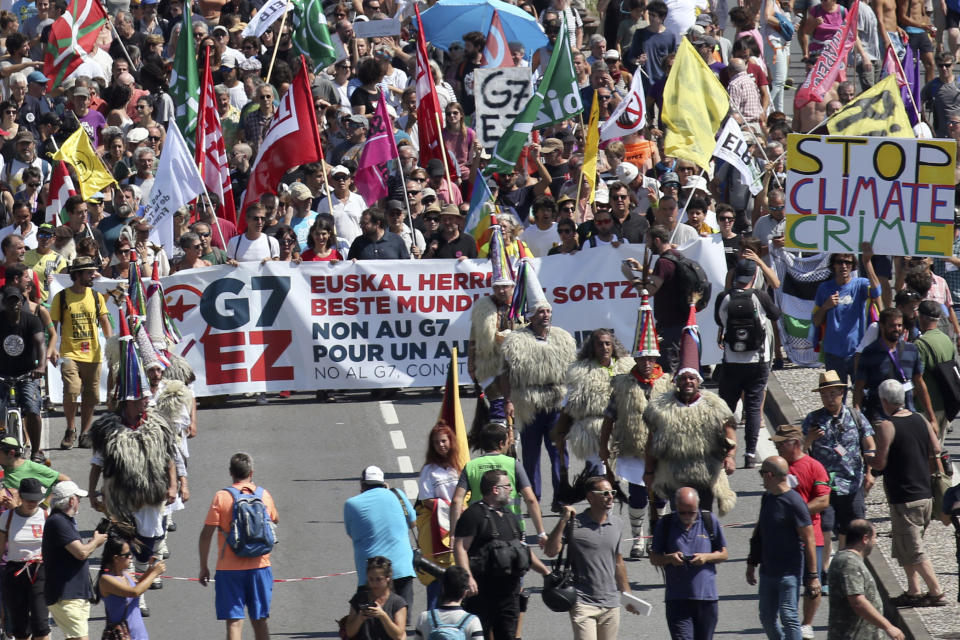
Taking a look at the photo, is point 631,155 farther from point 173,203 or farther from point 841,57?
point 173,203

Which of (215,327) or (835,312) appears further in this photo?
(215,327)

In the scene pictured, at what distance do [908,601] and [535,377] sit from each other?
3.73 meters

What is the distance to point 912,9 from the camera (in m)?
30.4

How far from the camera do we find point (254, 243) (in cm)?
2186

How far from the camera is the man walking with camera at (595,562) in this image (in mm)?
13852

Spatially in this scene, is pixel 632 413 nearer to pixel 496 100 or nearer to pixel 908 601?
pixel 908 601

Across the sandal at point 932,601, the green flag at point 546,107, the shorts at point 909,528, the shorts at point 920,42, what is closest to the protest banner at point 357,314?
the green flag at point 546,107

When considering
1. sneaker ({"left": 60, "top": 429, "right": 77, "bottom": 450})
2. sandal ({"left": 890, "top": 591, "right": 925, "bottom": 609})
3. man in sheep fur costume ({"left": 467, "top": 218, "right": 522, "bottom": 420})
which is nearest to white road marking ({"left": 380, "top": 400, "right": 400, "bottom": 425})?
man in sheep fur costume ({"left": 467, "top": 218, "right": 522, "bottom": 420})

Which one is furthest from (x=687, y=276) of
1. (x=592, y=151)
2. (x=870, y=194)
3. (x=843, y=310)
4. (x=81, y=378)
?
(x=81, y=378)

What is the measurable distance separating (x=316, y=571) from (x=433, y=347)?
5.57 metres

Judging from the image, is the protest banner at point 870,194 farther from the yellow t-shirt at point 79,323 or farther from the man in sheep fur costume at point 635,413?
the yellow t-shirt at point 79,323

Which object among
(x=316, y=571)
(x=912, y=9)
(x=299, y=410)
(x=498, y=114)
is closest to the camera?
(x=316, y=571)

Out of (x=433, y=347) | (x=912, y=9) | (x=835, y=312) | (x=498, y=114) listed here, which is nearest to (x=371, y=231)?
(x=433, y=347)

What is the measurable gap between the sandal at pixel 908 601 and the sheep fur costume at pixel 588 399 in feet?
8.82
